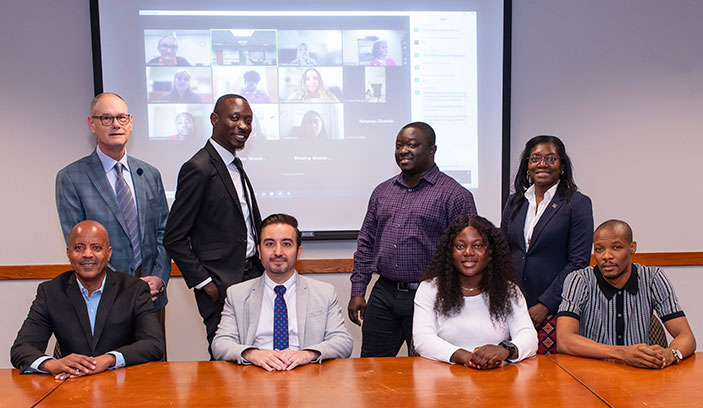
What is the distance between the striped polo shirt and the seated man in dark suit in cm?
158

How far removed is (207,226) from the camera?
258 centimetres

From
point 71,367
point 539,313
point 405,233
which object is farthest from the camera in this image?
point 405,233

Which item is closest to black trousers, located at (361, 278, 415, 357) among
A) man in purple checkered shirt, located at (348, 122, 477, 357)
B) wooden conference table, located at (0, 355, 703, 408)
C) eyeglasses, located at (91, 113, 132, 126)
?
man in purple checkered shirt, located at (348, 122, 477, 357)

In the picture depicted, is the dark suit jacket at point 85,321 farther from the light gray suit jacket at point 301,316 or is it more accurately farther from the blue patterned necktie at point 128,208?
the blue patterned necktie at point 128,208

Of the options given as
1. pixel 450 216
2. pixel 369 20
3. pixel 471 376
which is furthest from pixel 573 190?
pixel 369 20

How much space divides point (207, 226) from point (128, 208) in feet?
1.13

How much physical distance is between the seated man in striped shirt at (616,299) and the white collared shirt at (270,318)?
98 centimetres

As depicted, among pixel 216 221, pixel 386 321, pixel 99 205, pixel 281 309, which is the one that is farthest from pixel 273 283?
pixel 99 205

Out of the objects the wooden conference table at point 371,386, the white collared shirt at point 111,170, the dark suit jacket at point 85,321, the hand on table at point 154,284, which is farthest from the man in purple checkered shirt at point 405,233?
the white collared shirt at point 111,170

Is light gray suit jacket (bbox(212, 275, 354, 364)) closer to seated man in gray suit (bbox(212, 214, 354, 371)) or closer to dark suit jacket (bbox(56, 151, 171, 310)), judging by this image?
seated man in gray suit (bbox(212, 214, 354, 371))

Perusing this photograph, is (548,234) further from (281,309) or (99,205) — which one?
(99,205)

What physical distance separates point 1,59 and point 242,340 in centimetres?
257

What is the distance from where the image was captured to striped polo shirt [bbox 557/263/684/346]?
7.15 feet

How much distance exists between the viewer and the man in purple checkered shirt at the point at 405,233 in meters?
2.65
